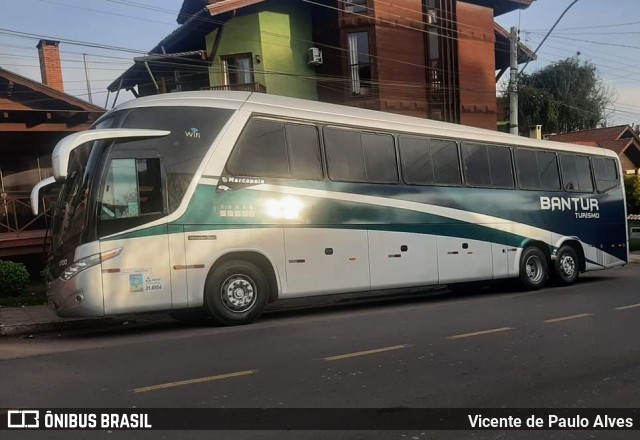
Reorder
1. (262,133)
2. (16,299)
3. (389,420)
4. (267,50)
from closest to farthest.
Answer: (389,420) < (262,133) < (16,299) < (267,50)

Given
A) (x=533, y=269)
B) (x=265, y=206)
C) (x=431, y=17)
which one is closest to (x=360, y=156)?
(x=265, y=206)

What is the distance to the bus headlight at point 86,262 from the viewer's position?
8172mm

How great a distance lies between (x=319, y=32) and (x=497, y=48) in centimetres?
945

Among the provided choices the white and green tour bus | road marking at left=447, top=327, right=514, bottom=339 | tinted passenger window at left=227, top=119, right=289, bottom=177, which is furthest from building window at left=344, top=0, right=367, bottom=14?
road marking at left=447, top=327, right=514, bottom=339

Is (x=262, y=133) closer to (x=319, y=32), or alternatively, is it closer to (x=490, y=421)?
(x=490, y=421)

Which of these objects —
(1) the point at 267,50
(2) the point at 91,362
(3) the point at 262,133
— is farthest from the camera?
(1) the point at 267,50

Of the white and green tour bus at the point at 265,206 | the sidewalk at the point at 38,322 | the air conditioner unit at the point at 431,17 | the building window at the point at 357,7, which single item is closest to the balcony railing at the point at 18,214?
the sidewalk at the point at 38,322

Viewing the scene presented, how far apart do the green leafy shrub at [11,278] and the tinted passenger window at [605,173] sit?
588 inches

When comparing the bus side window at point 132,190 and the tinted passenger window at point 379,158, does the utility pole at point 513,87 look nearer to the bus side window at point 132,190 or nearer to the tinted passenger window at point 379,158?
the tinted passenger window at point 379,158

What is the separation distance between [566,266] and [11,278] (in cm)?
1346

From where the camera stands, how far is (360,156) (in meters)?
10.9

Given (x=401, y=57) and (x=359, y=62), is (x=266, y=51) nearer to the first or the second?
(x=359, y=62)

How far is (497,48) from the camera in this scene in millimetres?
27750

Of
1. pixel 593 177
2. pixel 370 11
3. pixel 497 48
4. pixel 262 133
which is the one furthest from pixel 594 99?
pixel 262 133
